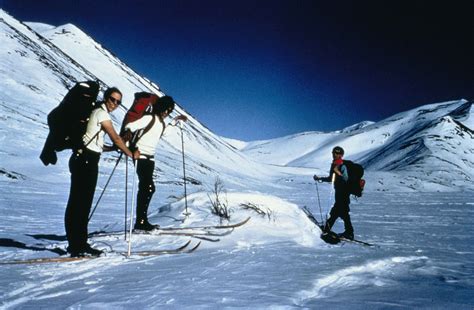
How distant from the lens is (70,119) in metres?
4.03

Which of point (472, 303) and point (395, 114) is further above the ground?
point (395, 114)

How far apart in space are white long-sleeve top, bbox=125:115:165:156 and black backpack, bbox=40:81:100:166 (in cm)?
130

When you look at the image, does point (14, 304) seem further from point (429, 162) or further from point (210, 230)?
point (429, 162)

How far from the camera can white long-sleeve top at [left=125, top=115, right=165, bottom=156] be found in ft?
17.9

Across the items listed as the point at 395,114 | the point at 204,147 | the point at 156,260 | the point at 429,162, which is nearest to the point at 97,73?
the point at 204,147

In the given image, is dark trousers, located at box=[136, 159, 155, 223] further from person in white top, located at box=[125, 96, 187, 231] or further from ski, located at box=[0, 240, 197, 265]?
ski, located at box=[0, 240, 197, 265]

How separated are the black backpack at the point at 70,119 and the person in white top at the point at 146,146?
1.37 m

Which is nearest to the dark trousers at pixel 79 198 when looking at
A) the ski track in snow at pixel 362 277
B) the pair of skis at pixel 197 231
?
the pair of skis at pixel 197 231

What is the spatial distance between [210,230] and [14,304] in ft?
10.5

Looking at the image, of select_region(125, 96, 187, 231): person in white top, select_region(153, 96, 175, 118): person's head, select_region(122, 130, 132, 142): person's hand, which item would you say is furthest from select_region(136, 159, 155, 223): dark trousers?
select_region(153, 96, 175, 118): person's head

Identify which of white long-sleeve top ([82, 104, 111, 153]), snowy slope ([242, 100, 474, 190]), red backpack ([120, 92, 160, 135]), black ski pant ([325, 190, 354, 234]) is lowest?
black ski pant ([325, 190, 354, 234])

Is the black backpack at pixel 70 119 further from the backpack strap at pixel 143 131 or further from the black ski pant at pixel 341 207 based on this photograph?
the black ski pant at pixel 341 207

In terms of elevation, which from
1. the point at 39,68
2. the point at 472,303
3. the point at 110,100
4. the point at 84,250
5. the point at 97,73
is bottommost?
the point at 472,303

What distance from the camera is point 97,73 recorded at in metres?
60.9
